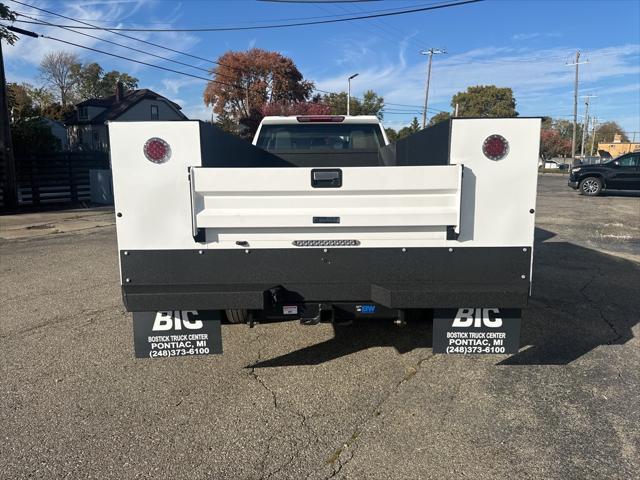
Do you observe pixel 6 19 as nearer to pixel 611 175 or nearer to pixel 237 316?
pixel 237 316

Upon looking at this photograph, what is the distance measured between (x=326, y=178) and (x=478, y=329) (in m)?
1.47

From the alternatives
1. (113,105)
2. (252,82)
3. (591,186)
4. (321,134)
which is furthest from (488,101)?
(321,134)

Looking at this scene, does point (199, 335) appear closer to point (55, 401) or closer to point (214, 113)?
point (55, 401)

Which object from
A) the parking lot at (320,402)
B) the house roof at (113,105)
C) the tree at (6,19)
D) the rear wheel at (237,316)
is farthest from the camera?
the house roof at (113,105)

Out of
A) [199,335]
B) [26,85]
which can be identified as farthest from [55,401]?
[26,85]

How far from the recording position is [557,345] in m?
4.61

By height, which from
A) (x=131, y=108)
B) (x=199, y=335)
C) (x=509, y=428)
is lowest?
(x=509, y=428)

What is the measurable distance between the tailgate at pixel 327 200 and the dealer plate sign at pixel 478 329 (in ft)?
2.22

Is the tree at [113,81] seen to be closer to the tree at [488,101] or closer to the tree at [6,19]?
the tree at [488,101]

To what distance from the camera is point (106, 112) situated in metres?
54.5

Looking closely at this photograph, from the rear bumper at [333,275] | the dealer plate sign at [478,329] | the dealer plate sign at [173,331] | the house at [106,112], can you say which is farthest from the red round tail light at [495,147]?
the house at [106,112]

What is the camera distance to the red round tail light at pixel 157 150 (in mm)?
3078

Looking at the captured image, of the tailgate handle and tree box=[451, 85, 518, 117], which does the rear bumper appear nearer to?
the tailgate handle

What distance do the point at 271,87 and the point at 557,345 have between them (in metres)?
57.4
